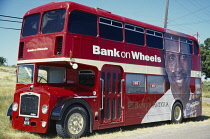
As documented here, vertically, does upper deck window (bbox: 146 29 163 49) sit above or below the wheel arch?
above

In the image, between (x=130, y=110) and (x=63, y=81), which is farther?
(x=130, y=110)

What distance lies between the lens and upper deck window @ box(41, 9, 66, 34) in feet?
31.4

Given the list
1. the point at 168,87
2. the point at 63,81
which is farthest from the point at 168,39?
the point at 63,81

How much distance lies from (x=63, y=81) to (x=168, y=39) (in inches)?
245

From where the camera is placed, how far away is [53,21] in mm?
9844

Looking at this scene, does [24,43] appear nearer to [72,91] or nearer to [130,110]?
[72,91]

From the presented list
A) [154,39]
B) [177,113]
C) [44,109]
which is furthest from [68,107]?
[177,113]

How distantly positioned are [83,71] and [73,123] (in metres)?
2.00

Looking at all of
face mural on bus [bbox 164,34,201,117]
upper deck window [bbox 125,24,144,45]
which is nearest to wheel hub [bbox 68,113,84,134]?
upper deck window [bbox 125,24,144,45]

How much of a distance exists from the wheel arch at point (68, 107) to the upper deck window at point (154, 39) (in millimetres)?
4582

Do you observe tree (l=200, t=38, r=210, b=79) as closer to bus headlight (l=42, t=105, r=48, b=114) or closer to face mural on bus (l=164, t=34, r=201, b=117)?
face mural on bus (l=164, t=34, r=201, b=117)

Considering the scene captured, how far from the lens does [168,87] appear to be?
14.2 m

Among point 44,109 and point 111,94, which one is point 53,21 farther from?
point 111,94

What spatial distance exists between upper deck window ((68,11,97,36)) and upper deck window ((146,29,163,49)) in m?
3.42
